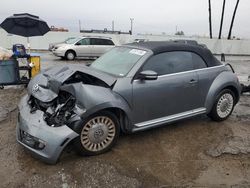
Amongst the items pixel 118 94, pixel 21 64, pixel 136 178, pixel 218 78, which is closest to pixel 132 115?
pixel 118 94

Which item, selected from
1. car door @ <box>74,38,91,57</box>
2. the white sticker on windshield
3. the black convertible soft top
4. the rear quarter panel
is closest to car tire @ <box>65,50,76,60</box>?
car door @ <box>74,38,91,57</box>

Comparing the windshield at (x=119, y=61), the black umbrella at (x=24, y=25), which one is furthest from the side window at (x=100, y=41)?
the windshield at (x=119, y=61)

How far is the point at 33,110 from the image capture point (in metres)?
3.86

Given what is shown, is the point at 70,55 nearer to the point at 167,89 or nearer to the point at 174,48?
the point at 174,48

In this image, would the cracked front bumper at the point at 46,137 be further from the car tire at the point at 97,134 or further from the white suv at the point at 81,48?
the white suv at the point at 81,48

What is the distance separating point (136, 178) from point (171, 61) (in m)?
2.13

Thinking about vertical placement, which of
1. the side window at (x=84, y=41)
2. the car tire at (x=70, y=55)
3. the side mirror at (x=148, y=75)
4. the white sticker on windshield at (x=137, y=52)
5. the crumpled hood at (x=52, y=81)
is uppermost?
the white sticker on windshield at (x=137, y=52)

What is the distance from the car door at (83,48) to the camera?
59.3 feet

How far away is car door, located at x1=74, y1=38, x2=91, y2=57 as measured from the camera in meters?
18.1

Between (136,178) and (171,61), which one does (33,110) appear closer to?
(136,178)

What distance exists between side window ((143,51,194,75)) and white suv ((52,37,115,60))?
13.7m

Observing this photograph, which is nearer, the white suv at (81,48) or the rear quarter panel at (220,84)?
the rear quarter panel at (220,84)

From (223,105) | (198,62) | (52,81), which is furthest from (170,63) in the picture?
(52,81)

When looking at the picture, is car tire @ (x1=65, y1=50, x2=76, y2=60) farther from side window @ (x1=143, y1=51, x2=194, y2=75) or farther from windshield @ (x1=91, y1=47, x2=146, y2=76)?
side window @ (x1=143, y1=51, x2=194, y2=75)
